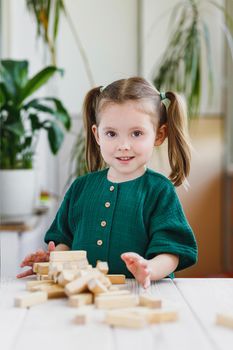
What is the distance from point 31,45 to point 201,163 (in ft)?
5.12

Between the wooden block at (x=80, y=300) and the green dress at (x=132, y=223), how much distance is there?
0.85 ft

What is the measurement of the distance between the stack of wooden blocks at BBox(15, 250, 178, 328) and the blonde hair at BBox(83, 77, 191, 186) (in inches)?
12.7

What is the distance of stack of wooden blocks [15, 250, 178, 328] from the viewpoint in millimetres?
877

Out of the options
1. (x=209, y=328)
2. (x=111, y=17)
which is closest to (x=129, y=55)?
(x=111, y=17)

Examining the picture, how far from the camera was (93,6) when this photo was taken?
194 inches

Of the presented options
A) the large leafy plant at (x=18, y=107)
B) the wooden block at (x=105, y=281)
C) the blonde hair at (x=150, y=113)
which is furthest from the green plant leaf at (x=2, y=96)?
the wooden block at (x=105, y=281)

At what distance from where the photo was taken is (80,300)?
38.4 inches

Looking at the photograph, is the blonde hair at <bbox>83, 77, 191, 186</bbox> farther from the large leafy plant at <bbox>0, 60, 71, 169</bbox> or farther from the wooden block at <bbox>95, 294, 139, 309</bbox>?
the large leafy plant at <bbox>0, 60, 71, 169</bbox>

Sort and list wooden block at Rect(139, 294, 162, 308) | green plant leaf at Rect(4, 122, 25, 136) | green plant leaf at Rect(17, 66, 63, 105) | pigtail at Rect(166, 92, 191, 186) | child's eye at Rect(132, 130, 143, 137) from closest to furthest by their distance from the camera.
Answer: wooden block at Rect(139, 294, 162, 308)
child's eye at Rect(132, 130, 143, 137)
pigtail at Rect(166, 92, 191, 186)
green plant leaf at Rect(4, 122, 25, 136)
green plant leaf at Rect(17, 66, 63, 105)

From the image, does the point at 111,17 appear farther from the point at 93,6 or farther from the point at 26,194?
the point at 26,194

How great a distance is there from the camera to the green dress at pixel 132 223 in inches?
48.9

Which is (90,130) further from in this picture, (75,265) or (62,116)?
(62,116)

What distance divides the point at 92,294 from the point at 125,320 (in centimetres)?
16

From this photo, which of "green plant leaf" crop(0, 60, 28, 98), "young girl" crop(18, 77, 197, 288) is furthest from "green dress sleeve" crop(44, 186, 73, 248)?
"green plant leaf" crop(0, 60, 28, 98)
